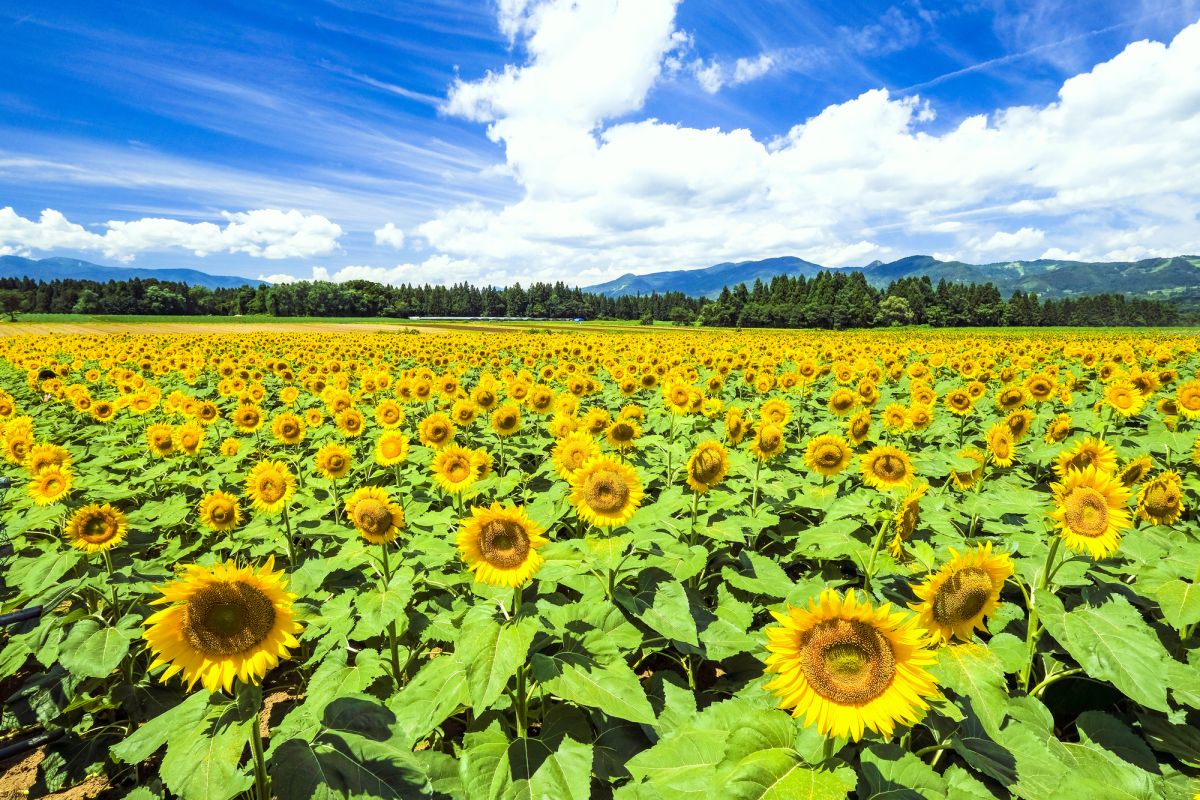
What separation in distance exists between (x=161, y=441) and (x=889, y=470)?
8642 mm

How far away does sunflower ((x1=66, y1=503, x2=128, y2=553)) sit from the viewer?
4188mm

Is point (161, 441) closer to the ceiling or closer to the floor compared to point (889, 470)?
closer to the floor

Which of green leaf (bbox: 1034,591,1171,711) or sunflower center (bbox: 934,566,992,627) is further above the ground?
sunflower center (bbox: 934,566,992,627)

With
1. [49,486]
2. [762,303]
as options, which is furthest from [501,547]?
[762,303]

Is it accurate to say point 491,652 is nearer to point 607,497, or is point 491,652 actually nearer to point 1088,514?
point 607,497

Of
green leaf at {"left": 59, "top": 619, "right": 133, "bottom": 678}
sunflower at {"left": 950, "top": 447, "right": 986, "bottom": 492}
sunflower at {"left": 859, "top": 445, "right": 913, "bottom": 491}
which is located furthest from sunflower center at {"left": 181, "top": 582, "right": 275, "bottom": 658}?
sunflower at {"left": 950, "top": 447, "right": 986, "bottom": 492}

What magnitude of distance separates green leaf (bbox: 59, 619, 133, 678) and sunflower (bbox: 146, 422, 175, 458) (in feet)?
13.5

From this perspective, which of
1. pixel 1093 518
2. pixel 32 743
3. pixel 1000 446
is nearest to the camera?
pixel 1093 518

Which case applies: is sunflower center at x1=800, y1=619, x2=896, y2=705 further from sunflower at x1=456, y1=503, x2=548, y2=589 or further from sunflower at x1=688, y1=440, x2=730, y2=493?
sunflower at x1=688, y1=440, x2=730, y2=493

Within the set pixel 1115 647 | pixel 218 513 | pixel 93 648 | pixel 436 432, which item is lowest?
pixel 93 648

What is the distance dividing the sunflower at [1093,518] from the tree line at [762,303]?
3625 inches

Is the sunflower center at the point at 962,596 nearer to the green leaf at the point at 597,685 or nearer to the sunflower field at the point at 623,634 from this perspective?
the sunflower field at the point at 623,634

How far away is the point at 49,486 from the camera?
486cm

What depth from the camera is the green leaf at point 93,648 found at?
3242 millimetres
